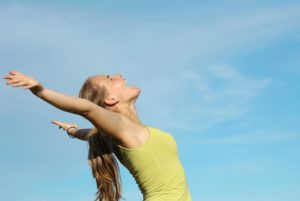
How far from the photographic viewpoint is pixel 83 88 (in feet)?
28.6

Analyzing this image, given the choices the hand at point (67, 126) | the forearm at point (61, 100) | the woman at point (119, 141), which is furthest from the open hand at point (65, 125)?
the forearm at point (61, 100)

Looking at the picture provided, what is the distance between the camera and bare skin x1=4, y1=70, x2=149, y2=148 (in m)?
6.98

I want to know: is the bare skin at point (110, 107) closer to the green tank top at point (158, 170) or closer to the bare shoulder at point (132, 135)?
the bare shoulder at point (132, 135)

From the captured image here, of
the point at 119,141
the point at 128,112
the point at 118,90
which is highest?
the point at 118,90

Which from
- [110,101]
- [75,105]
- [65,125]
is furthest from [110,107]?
[65,125]

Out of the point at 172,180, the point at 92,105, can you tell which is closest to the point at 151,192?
the point at 172,180

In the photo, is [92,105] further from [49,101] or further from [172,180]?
[172,180]

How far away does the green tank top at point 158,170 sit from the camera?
8.05m

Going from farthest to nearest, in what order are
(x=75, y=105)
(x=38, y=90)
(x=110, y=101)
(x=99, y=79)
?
1. (x=99, y=79)
2. (x=110, y=101)
3. (x=75, y=105)
4. (x=38, y=90)

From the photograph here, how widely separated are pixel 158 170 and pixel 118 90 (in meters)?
1.23

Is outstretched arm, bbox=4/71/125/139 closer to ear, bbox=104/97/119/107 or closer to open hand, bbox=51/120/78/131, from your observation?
ear, bbox=104/97/119/107

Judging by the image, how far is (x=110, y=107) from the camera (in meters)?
8.54

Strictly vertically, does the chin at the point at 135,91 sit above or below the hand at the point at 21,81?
above

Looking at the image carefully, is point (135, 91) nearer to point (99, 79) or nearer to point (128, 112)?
point (128, 112)
